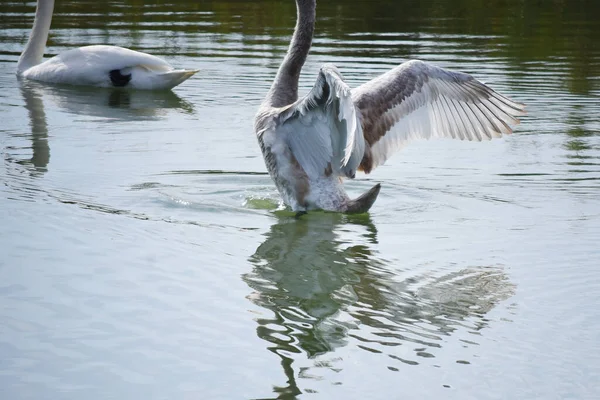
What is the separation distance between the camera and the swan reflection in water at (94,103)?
11883 mm

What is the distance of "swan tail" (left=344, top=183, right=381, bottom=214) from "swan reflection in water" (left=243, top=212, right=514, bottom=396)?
0.82ft

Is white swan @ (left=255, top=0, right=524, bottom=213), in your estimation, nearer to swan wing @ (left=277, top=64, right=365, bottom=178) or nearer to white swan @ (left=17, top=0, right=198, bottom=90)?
swan wing @ (left=277, top=64, right=365, bottom=178)

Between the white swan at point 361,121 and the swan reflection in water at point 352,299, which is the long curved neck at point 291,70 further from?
the swan reflection in water at point 352,299

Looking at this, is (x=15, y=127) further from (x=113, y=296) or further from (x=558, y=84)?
(x=558, y=84)

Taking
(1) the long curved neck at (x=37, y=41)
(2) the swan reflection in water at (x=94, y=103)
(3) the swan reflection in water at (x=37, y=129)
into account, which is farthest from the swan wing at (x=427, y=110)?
(1) the long curved neck at (x=37, y=41)

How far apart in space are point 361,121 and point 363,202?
77 cm

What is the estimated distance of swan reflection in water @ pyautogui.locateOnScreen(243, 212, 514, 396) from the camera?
5.38m

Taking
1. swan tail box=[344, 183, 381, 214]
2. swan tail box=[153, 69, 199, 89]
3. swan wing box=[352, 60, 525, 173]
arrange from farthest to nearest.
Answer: swan tail box=[153, 69, 199, 89] → swan wing box=[352, 60, 525, 173] → swan tail box=[344, 183, 381, 214]

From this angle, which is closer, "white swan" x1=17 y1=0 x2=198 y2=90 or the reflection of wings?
the reflection of wings

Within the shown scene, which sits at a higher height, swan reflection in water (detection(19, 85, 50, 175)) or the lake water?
swan reflection in water (detection(19, 85, 50, 175))

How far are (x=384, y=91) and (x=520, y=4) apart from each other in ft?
55.8

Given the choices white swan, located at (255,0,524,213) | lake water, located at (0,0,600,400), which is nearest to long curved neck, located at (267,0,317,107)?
white swan, located at (255,0,524,213)

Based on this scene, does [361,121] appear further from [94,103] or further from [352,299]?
[94,103]

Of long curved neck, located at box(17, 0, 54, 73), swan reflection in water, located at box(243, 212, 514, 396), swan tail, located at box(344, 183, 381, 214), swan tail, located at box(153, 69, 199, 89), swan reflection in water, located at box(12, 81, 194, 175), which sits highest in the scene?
long curved neck, located at box(17, 0, 54, 73)
